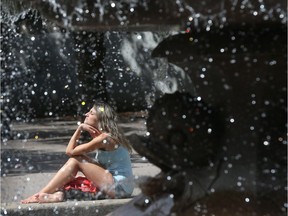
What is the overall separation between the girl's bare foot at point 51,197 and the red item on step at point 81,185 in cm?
6

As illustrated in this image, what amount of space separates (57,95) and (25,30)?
1.49 m

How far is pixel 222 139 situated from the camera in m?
3.77

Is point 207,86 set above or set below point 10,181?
above

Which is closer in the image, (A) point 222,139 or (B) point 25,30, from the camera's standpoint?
(A) point 222,139

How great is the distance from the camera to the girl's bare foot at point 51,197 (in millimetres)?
4434

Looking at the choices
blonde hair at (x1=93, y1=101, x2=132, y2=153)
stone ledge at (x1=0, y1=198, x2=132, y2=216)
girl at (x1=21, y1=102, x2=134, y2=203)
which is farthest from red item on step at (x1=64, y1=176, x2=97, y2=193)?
blonde hair at (x1=93, y1=101, x2=132, y2=153)

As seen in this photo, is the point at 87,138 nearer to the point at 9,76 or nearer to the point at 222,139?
the point at 222,139

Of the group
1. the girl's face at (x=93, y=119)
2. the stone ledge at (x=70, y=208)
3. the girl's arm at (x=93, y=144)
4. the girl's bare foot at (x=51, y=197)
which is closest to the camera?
the stone ledge at (x=70, y=208)

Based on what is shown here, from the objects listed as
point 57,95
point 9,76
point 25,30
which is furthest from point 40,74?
point 25,30

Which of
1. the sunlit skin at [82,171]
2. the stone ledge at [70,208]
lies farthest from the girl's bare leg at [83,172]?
the stone ledge at [70,208]

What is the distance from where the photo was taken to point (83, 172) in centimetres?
454

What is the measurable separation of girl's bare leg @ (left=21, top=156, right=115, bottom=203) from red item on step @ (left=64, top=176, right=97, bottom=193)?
0.8 inches

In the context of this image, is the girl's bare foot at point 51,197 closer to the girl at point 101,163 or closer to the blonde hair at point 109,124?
the girl at point 101,163

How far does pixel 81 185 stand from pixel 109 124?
15.4 inches
